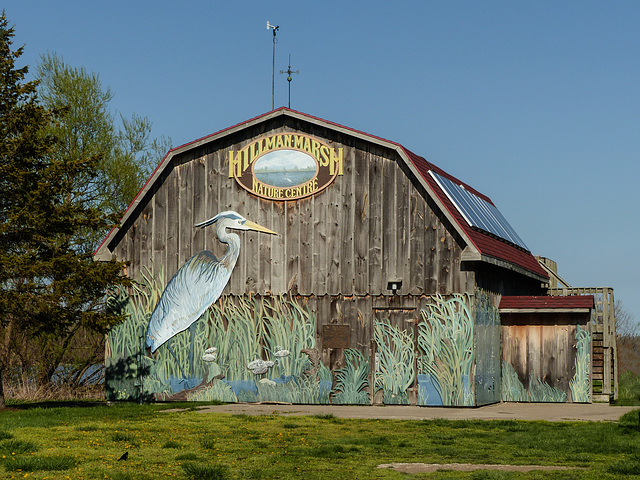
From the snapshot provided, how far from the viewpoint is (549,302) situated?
23688 mm

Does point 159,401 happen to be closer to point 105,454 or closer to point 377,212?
point 377,212

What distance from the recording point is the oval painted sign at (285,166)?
2245 centimetres

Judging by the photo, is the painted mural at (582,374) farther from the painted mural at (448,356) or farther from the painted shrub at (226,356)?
the painted shrub at (226,356)

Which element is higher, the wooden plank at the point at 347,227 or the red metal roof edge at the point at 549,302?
the wooden plank at the point at 347,227

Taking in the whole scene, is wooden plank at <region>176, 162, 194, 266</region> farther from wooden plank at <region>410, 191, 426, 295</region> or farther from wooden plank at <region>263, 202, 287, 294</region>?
wooden plank at <region>410, 191, 426, 295</region>

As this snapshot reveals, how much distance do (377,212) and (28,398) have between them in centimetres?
1267

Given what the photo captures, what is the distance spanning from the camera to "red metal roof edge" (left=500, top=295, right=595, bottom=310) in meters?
23.5

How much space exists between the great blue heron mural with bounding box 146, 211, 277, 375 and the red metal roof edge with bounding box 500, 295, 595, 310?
285 inches

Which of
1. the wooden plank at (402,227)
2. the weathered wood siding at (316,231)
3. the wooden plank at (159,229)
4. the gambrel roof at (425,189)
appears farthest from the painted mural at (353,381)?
the wooden plank at (159,229)

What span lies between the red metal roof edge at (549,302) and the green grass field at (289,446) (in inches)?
244

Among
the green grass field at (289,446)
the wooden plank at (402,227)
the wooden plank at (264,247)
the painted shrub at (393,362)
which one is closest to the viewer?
the green grass field at (289,446)

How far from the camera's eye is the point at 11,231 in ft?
65.3

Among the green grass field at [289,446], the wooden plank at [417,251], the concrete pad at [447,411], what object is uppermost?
the wooden plank at [417,251]

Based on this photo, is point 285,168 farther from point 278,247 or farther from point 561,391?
point 561,391
